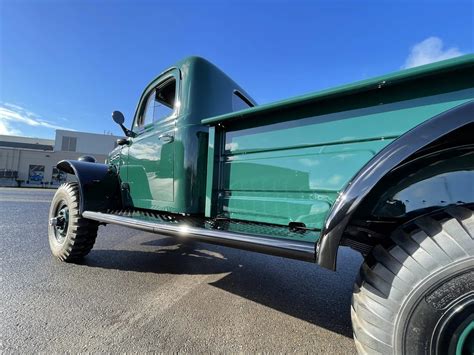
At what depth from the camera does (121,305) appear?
93.8 inches

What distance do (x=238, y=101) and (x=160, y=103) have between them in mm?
1066

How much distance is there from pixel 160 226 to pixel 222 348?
1.07m

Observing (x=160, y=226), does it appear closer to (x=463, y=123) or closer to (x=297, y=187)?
(x=297, y=187)

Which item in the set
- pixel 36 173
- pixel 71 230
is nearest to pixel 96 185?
pixel 71 230

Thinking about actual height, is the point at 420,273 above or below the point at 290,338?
above

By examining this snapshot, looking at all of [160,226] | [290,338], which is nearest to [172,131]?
[160,226]

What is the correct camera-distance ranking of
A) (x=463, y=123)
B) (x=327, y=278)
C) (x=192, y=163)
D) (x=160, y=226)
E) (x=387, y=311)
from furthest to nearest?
(x=327, y=278)
(x=192, y=163)
(x=160, y=226)
(x=387, y=311)
(x=463, y=123)

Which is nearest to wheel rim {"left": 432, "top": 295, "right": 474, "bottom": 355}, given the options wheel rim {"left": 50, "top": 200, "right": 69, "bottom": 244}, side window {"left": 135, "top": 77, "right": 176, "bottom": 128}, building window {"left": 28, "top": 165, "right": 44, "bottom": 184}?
side window {"left": 135, "top": 77, "right": 176, "bottom": 128}

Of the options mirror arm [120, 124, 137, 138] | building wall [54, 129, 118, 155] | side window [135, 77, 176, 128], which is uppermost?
building wall [54, 129, 118, 155]

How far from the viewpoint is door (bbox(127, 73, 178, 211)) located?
118 inches

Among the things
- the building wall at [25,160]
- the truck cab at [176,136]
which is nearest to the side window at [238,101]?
the truck cab at [176,136]

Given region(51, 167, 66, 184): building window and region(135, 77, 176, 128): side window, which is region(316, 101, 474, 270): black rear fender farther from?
region(51, 167, 66, 184): building window

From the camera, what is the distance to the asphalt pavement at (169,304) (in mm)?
1866

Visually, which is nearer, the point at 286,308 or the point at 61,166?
the point at 286,308
